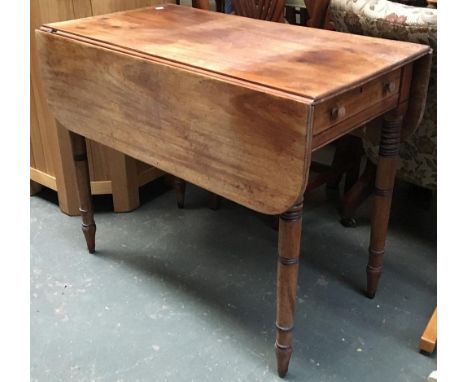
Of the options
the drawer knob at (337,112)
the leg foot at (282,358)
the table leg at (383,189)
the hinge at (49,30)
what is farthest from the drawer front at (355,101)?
the hinge at (49,30)

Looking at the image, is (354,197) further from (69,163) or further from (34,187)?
(34,187)

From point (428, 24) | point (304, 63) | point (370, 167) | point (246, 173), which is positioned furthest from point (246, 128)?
point (370, 167)

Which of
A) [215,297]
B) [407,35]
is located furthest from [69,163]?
[407,35]

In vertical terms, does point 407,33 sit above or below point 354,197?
above

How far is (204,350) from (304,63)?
845 millimetres

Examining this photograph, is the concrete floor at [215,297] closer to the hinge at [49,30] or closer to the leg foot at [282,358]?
the leg foot at [282,358]

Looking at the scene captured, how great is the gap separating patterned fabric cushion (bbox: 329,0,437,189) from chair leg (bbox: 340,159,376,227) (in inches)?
9.5

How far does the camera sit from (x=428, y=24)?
1466 mm

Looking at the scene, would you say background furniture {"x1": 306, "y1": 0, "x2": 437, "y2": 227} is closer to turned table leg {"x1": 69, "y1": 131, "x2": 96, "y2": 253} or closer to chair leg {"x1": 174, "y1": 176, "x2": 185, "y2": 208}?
chair leg {"x1": 174, "y1": 176, "x2": 185, "y2": 208}

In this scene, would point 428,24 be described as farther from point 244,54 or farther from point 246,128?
point 246,128

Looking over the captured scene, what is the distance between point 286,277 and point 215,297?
0.49m

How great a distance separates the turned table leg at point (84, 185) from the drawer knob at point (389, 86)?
100 centimetres

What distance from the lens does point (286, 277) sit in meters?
1.36

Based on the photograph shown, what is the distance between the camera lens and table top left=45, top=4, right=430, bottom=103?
1.21 m
